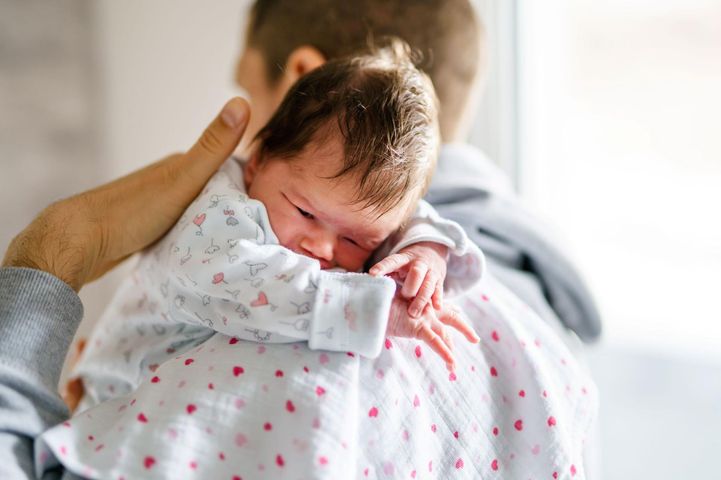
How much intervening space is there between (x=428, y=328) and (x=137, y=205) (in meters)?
0.44

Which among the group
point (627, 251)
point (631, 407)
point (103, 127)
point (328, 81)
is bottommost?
point (631, 407)

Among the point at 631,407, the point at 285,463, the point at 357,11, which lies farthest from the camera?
the point at 631,407

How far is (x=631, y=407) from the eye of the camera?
197 centimetres

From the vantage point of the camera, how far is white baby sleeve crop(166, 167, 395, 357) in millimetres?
761

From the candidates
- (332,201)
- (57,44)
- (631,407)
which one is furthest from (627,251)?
(57,44)

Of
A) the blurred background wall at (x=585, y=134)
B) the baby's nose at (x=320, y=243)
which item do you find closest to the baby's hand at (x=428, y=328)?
the baby's nose at (x=320, y=243)

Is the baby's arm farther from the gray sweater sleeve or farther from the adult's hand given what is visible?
the gray sweater sleeve

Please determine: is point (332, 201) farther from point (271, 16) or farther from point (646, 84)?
point (646, 84)

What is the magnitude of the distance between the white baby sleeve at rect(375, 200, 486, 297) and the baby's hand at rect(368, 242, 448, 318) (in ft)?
0.04

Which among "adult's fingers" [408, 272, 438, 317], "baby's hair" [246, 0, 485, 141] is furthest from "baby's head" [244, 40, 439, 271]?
"baby's hair" [246, 0, 485, 141]

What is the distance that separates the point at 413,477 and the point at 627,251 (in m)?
1.52

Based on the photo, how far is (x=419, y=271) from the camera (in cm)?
84

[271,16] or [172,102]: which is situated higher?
[271,16]

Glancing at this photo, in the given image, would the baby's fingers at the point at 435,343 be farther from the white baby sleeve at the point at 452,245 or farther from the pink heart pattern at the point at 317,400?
the white baby sleeve at the point at 452,245
